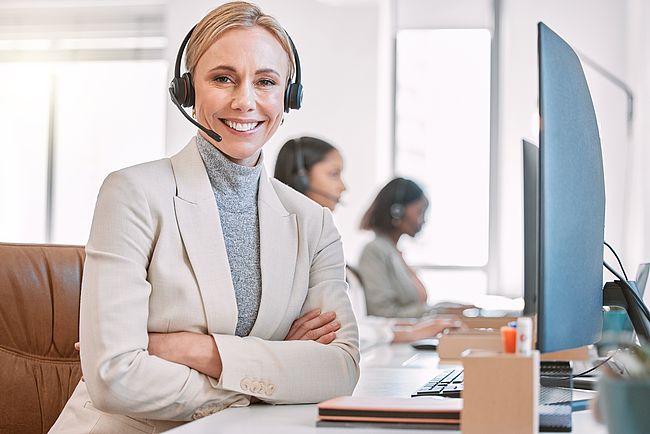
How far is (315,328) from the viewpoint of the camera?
1.53 metres

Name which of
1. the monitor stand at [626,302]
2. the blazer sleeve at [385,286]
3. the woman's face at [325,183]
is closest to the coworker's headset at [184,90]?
the monitor stand at [626,302]

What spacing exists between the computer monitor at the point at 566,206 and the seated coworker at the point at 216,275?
41 centimetres

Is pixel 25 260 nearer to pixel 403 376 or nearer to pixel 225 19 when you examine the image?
pixel 225 19

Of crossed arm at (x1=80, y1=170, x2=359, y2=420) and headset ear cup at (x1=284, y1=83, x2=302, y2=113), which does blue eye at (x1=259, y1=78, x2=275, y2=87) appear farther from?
crossed arm at (x1=80, y1=170, x2=359, y2=420)

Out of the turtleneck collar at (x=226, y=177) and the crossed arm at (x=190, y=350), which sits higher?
the turtleneck collar at (x=226, y=177)

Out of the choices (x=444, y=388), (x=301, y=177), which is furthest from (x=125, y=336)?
(x=301, y=177)

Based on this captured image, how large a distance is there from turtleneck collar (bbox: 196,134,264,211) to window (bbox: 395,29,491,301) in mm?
4387

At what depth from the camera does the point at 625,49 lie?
17.9 feet

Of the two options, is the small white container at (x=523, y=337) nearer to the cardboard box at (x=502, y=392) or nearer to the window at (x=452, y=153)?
the cardboard box at (x=502, y=392)

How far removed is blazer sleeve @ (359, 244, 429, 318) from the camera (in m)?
4.54

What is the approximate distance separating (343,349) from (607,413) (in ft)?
2.57

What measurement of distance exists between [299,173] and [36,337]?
5.42 feet

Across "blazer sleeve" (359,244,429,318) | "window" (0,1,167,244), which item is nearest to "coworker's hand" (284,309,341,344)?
"blazer sleeve" (359,244,429,318)

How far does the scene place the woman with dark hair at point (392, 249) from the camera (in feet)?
15.1
